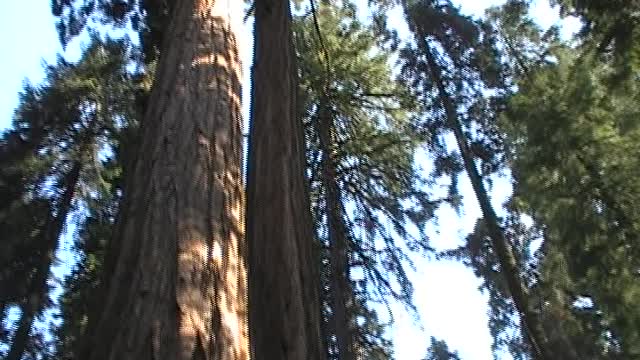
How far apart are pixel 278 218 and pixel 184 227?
3.85ft

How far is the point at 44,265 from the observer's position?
45.1 feet

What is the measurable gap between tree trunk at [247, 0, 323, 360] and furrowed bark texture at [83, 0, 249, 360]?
552 mm

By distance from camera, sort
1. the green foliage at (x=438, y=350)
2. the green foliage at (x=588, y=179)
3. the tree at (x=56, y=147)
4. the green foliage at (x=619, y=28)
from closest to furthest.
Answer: the green foliage at (x=619, y=28) → the green foliage at (x=588, y=179) → the tree at (x=56, y=147) → the green foliage at (x=438, y=350)

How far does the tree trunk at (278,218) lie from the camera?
320 centimetres

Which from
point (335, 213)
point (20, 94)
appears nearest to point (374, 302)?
point (335, 213)

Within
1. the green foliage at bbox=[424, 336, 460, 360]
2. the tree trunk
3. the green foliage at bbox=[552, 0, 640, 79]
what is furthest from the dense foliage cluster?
the green foliage at bbox=[424, 336, 460, 360]

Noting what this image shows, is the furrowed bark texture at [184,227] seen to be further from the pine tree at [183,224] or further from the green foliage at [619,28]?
the green foliage at [619,28]

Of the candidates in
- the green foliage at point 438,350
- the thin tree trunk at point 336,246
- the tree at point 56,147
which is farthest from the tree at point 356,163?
the green foliage at point 438,350

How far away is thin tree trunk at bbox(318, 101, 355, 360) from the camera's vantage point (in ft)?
33.4

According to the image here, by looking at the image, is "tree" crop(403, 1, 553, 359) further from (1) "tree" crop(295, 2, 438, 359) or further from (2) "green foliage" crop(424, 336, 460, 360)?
(2) "green foliage" crop(424, 336, 460, 360)

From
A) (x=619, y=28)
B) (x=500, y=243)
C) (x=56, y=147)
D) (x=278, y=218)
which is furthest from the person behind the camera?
(x=56, y=147)

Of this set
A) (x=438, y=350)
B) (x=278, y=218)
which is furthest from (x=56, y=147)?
(x=438, y=350)

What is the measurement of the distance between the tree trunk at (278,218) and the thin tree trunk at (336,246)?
19.7ft

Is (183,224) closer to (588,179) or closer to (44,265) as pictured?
(588,179)
